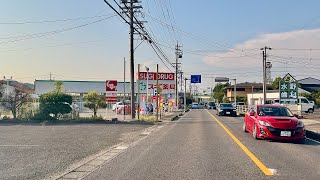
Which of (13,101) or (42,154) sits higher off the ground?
(13,101)

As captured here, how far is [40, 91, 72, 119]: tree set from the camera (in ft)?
83.3

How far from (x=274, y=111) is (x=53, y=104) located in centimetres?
1556

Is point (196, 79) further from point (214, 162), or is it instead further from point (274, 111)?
point (214, 162)

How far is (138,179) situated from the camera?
24.0 ft

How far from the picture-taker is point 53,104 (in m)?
25.4

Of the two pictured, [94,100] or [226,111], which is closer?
[94,100]

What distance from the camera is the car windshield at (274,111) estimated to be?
15453 millimetres

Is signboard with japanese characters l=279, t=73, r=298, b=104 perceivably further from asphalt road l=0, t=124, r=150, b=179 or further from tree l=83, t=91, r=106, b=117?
asphalt road l=0, t=124, r=150, b=179

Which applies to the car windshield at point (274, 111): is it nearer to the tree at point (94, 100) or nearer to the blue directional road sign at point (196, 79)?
the tree at point (94, 100)

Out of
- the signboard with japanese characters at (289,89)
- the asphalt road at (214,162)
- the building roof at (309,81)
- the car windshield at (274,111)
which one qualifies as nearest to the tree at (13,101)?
the asphalt road at (214,162)

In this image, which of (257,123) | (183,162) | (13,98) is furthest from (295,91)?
(183,162)

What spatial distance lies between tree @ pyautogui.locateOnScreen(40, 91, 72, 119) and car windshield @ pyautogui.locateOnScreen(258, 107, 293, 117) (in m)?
14.7

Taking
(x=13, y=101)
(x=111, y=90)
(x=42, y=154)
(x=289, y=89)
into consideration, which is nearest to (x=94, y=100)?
(x=111, y=90)

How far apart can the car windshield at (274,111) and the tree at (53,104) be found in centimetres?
1468
